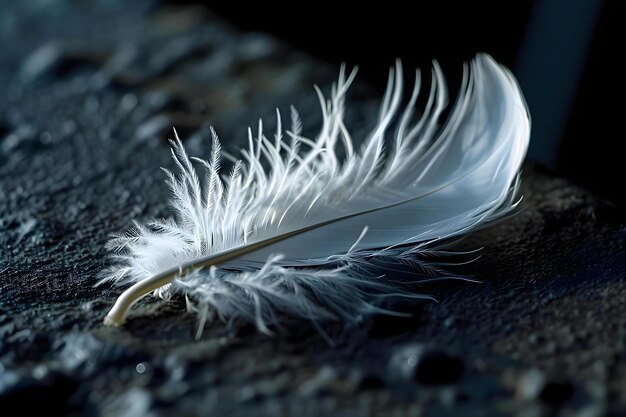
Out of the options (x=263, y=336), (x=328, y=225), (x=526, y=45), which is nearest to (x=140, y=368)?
(x=263, y=336)

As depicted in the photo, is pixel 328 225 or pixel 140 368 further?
pixel 328 225

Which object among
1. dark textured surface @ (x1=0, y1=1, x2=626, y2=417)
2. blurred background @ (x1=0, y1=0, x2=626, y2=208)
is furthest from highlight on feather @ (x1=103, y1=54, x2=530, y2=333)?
blurred background @ (x1=0, y1=0, x2=626, y2=208)

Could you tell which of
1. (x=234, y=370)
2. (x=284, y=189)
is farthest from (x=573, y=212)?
(x=234, y=370)

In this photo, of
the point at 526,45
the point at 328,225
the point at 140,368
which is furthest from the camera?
the point at 526,45

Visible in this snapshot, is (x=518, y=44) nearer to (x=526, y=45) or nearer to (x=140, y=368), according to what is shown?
(x=526, y=45)

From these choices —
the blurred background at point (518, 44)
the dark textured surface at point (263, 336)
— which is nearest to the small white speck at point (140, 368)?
the dark textured surface at point (263, 336)

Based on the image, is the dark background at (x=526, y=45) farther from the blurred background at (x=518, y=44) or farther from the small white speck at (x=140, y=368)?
the small white speck at (x=140, y=368)

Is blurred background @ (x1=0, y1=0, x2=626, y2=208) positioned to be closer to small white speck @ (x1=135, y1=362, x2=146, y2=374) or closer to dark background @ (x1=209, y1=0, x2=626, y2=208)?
dark background @ (x1=209, y1=0, x2=626, y2=208)
